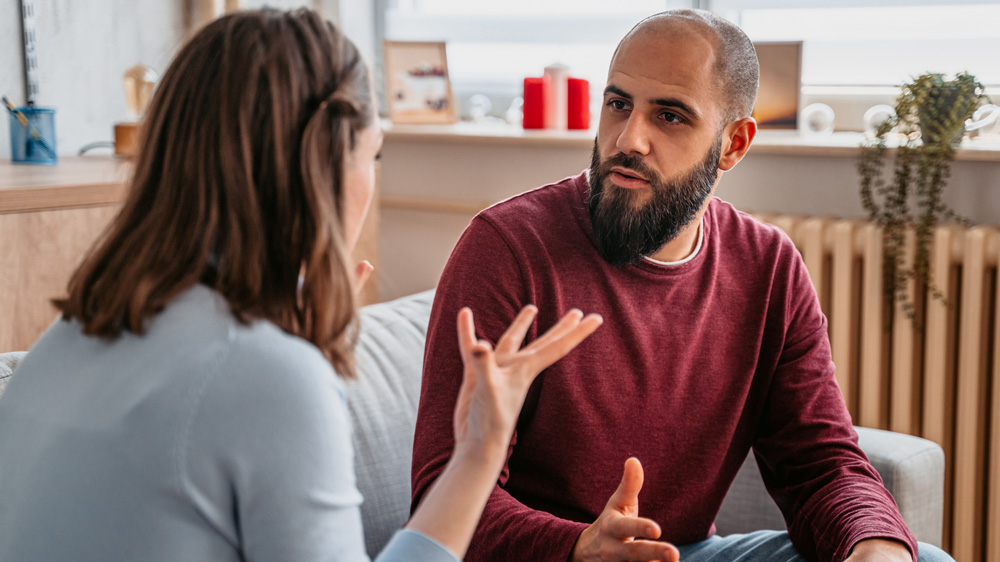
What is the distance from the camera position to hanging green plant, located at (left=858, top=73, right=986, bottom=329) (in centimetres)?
196

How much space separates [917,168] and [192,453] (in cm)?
176

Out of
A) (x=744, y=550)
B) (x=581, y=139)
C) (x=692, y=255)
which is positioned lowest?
(x=744, y=550)

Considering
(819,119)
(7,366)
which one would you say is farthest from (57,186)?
(819,119)

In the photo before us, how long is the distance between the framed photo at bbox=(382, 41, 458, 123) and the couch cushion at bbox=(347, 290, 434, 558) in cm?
125

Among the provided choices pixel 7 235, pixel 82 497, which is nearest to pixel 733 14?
pixel 7 235

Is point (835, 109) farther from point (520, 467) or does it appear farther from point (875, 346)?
point (520, 467)

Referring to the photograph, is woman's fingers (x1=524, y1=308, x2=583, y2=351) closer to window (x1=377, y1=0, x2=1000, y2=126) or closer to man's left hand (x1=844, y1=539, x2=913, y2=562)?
man's left hand (x1=844, y1=539, x2=913, y2=562)

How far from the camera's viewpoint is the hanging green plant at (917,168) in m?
1.96

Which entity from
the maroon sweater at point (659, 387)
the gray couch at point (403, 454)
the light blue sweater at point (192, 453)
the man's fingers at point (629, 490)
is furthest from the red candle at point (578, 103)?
the light blue sweater at point (192, 453)

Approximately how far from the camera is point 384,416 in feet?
5.18

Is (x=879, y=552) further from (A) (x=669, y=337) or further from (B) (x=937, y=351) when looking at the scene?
(B) (x=937, y=351)

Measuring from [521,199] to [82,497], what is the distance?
84cm

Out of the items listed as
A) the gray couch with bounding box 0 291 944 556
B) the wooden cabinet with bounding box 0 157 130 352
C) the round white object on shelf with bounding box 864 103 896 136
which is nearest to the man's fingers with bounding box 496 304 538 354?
the gray couch with bounding box 0 291 944 556

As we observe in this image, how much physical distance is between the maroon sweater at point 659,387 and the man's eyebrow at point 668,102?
152 mm
